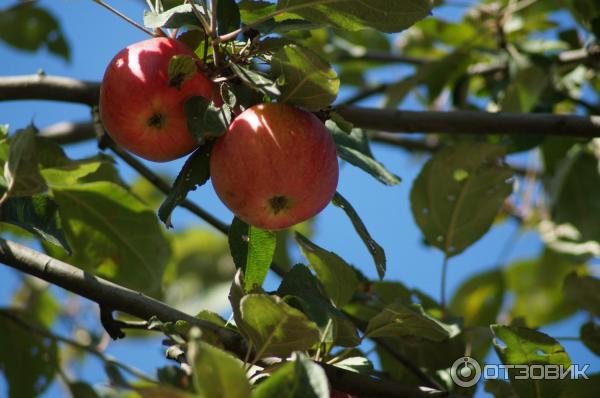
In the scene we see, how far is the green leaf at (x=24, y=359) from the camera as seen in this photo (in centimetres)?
238

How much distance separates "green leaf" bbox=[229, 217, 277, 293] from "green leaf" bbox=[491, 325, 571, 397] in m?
0.46

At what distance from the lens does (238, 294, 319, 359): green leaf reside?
130 centimetres

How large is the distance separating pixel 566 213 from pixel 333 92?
1879mm

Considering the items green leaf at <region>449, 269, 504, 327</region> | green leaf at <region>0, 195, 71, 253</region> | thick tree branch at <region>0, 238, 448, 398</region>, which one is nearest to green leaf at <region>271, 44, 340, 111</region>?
thick tree branch at <region>0, 238, 448, 398</region>

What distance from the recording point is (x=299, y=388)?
1.09 m

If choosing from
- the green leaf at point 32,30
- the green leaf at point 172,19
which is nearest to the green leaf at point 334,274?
the green leaf at point 172,19

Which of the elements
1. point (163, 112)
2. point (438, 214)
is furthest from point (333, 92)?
point (438, 214)

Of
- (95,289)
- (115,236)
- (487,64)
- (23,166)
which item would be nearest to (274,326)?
(95,289)

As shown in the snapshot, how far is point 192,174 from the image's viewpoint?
147 cm

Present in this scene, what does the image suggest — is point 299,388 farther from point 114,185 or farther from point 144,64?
point 114,185

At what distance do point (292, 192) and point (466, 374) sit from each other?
79 centimetres

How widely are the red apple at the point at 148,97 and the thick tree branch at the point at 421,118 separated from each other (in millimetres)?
659

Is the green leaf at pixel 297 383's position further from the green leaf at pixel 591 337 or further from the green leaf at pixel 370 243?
the green leaf at pixel 591 337

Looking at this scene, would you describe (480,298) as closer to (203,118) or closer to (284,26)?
(284,26)
